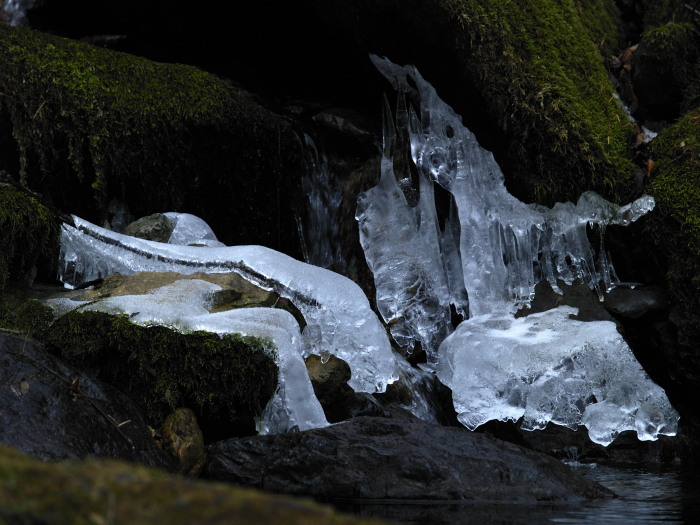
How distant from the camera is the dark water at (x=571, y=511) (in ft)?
9.11

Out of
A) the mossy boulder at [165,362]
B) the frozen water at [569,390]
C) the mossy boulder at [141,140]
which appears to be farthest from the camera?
the mossy boulder at [141,140]

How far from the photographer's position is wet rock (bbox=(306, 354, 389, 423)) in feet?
13.9

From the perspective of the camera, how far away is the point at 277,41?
706cm

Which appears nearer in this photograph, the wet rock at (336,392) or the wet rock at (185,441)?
the wet rock at (185,441)

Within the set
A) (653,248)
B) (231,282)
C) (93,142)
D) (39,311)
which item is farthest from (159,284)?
(653,248)

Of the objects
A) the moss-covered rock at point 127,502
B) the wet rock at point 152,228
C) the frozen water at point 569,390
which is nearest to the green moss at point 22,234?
the wet rock at point 152,228

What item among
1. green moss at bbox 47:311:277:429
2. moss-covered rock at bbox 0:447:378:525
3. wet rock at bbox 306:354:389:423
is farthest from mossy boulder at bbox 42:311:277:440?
moss-covered rock at bbox 0:447:378:525

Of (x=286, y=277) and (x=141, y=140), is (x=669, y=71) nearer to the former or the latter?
(x=286, y=277)

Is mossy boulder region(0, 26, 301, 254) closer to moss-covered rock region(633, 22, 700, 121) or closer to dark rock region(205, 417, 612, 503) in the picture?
dark rock region(205, 417, 612, 503)

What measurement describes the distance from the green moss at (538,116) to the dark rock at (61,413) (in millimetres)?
3622

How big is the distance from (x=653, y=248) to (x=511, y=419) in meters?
1.76

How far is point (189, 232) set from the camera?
219 inches

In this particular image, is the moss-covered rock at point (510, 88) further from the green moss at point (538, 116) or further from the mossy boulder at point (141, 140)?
the mossy boulder at point (141, 140)

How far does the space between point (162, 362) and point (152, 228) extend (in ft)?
6.29
